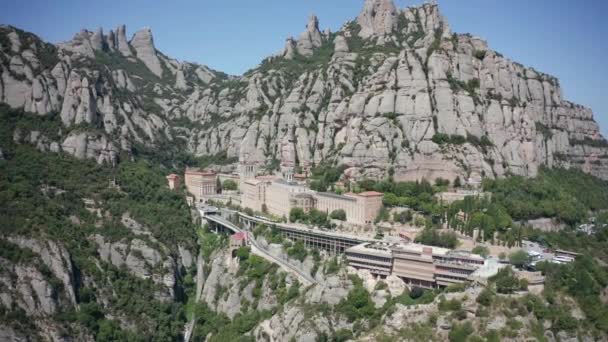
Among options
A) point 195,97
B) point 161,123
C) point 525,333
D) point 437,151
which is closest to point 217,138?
point 161,123

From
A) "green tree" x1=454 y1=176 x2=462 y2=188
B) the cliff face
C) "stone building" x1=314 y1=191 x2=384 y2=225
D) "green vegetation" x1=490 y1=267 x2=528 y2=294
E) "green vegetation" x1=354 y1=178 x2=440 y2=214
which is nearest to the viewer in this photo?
"green vegetation" x1=490 y1=267 x2=528 y2=294

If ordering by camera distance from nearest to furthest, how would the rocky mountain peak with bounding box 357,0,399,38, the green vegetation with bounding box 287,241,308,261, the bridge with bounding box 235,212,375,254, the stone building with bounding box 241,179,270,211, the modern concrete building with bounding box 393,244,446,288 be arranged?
1. the modern concrete building with bounding box 393,244,446,288
2. the green vegetation with bounding box 287,241,308,261
3. the bridge with bounding box 235,212,375,254
4. the stone building with bounding box 241,179,270,211
5. the rocky mountain peak with bounding box 357,0,399,38

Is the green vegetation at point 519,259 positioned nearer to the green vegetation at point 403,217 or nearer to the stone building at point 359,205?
the green vegetation at point 403,217

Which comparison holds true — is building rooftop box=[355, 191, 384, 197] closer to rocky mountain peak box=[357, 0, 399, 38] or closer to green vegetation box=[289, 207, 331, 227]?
green vegetation box=[289, 207, 331, 227]

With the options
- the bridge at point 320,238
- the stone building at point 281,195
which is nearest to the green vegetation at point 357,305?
the bridge at point 320,238

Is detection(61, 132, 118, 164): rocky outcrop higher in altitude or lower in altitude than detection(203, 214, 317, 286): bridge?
higher

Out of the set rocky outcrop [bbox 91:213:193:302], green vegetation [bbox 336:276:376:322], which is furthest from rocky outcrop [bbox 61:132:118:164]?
green vegetation [bbox 336:276:376:322]

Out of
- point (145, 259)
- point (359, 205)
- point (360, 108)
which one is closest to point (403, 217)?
point (359, 205)

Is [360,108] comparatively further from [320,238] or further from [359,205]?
[320,238]
